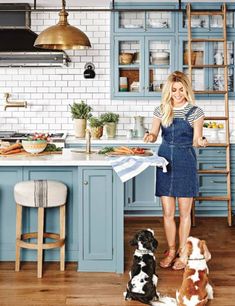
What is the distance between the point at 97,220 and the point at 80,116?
111 inches

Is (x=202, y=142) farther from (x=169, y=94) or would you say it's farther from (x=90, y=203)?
(x=90, y=203)

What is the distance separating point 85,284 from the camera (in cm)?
461

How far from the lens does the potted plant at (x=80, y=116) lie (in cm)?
749

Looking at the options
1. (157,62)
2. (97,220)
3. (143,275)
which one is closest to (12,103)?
(157,62)

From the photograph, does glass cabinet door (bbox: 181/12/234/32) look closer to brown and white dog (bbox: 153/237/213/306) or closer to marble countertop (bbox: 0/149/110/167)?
marble countertop (bbox: 0/149/110/167)

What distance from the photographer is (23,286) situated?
14.9ft

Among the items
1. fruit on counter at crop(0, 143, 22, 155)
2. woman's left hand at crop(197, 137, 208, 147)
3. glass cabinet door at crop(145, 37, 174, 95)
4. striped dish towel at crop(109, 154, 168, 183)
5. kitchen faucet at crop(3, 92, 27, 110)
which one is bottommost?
striped dish towel at crop(109, 154, 168, 183)

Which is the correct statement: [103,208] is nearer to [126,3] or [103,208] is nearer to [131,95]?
[131,95]

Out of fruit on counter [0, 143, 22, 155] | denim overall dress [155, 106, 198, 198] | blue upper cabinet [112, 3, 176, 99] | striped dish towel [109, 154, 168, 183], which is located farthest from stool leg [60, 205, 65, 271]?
blue upper cabinet [112, 3, 176, 99]

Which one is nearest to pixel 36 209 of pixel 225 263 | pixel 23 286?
pixel 23 286

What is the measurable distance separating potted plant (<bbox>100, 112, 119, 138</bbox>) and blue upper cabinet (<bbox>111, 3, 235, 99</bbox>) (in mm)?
264

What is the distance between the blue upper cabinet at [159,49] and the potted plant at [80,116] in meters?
0.40

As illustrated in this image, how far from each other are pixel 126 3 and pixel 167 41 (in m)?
0.70

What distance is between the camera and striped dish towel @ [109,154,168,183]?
4602mm
